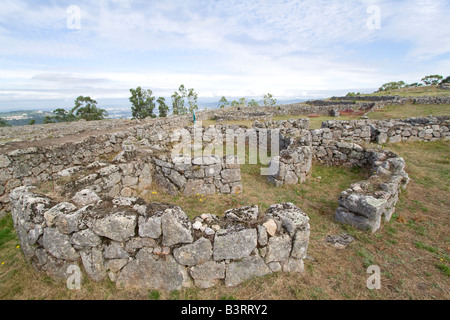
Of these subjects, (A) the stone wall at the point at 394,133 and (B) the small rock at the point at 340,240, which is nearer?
(B) the small rock at the point at 340,240

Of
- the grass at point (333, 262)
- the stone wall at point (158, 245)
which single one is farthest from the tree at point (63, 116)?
the stone wall at point (158, 245)

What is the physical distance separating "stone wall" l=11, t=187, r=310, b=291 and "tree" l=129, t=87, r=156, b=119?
127 feet

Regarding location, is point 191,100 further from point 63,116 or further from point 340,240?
point 340,240

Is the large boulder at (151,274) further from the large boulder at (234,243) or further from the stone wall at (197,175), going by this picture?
the stone wall at (197,175)

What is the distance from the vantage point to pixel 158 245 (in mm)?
4094

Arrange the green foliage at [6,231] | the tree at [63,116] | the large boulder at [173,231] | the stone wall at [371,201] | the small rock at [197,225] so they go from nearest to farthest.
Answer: the large boulder at [173,231], the small rock at [197,225], the stone wall at [371,201], the green foliage at [6,231], the tree at [63,116]

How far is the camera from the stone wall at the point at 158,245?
A: 405 centimetres

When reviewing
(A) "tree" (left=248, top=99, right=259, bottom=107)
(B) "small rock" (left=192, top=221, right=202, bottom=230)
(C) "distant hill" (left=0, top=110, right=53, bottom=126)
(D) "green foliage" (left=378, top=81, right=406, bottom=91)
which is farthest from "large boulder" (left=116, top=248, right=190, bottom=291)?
(D) "green foliage" (left=378, top=81, right=406, bottom=91)

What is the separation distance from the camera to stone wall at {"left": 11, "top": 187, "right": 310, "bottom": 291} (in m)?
4.05

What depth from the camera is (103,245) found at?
418 centimetres

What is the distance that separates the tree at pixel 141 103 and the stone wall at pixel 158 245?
38.8 m

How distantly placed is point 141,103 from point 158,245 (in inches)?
1625

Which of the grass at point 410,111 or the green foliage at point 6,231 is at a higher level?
the grass at point 410,111
